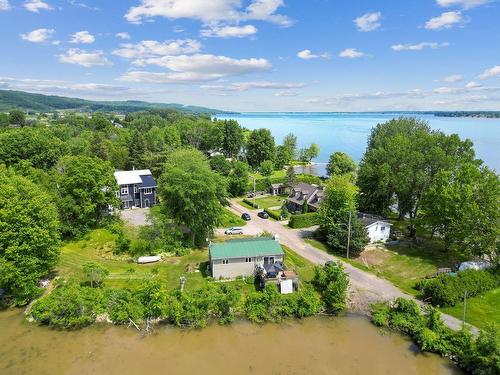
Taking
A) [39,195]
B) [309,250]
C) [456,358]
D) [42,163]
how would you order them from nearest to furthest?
[456,358]
[39,195]
[309,250]
[42,163]

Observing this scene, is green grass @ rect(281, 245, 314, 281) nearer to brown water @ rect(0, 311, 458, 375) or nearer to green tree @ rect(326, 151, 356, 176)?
brown water @ rect(0, 311, 458, 375)

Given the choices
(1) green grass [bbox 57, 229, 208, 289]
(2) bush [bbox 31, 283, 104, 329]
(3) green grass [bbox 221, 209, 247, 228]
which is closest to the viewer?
(2) bush [bbox 31, 283, 104, 329]

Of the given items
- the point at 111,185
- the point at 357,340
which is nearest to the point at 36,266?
the point at 111,185

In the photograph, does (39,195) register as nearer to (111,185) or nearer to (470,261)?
(111,185)

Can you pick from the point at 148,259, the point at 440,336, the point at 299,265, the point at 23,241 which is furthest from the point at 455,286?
the point at 23,241

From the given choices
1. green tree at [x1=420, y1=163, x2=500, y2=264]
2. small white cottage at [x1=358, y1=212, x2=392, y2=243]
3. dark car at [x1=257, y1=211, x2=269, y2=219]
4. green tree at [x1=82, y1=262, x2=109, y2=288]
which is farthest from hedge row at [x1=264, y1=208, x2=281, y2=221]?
green tree at [x1=82, y1=262, x2=109, y2=288]

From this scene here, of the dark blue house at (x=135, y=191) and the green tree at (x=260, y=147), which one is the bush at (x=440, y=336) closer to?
the dark blue house at (x=135, y=191)
